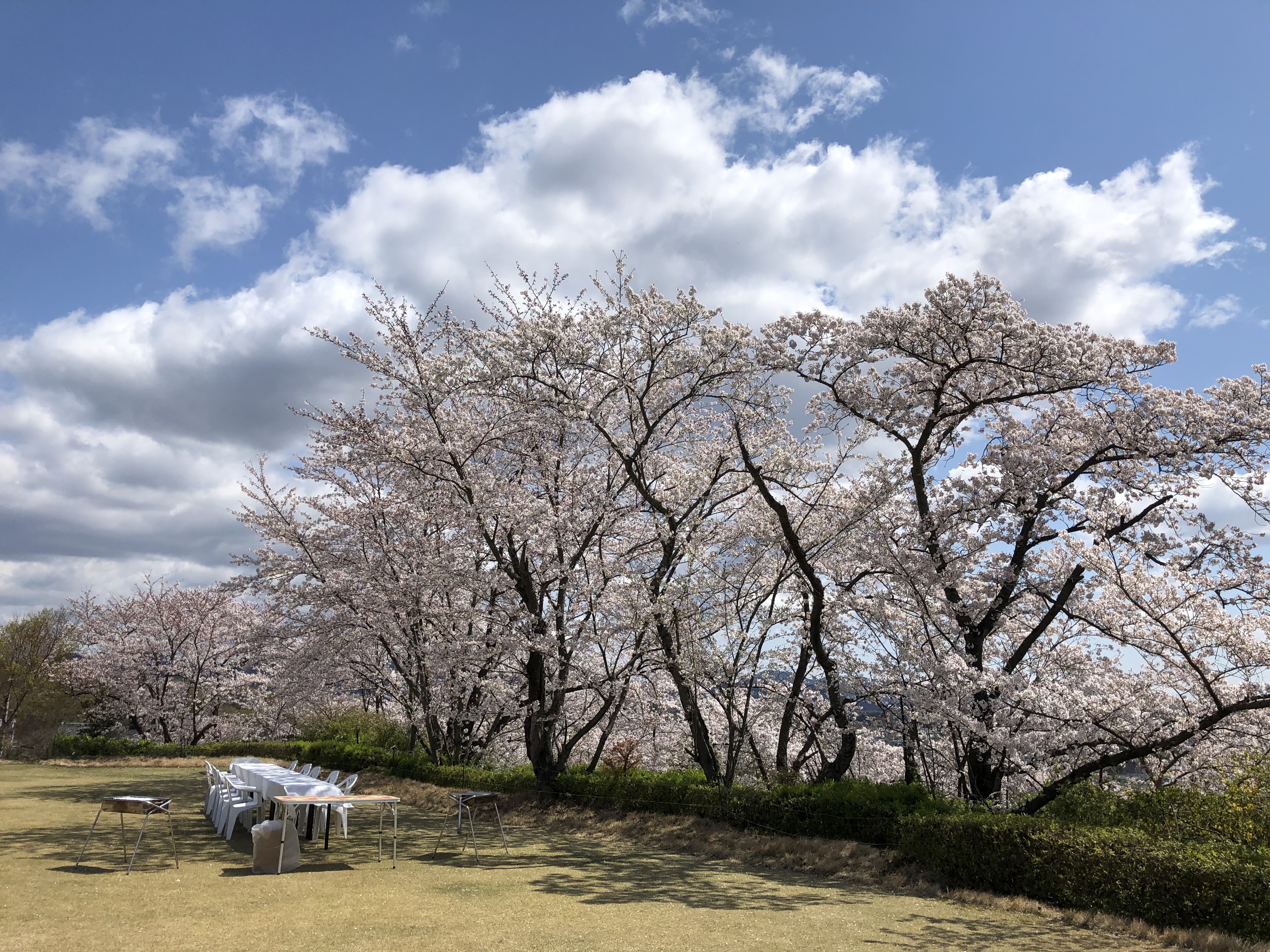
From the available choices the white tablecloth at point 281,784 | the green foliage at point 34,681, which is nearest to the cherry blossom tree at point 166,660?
the green foliage at point 34,681

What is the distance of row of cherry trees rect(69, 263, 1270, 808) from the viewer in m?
8.84

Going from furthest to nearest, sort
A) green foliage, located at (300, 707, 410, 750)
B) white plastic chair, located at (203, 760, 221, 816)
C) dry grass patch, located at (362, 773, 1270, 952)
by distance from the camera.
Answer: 1. green foliage, located at (300, 707, 410, 750)
2. white plastic chair, located at (203, 760, 221, 816)
3. dry grass patch, located at (362, 773, 1270, 952)

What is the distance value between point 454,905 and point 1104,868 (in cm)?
600

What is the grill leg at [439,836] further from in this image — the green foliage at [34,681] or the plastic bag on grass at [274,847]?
the green foliage at [34,681]

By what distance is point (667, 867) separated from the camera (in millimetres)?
9352

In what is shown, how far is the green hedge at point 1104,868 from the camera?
19.5ft

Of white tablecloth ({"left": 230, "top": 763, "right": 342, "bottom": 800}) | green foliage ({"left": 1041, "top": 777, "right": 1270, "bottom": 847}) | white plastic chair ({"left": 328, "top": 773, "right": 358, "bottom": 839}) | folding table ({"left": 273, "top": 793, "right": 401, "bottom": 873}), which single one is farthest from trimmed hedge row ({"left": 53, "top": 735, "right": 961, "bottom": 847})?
folding table ({"left": 273, "top": 793, "right": 401, "bottom": 873})

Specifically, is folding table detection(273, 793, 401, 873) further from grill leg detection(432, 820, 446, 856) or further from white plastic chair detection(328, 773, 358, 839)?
white plastic chair detection(328, 773, 358, 839)

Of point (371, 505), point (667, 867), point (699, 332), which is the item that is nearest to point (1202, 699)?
point (667, 867)

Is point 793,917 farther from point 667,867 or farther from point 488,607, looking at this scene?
point 488,607

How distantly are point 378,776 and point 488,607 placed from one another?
→ 6791mm

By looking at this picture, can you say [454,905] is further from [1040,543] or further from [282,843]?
[1040,543]

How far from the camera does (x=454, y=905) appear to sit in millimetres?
7035

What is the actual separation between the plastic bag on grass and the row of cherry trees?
5016 millimetres
